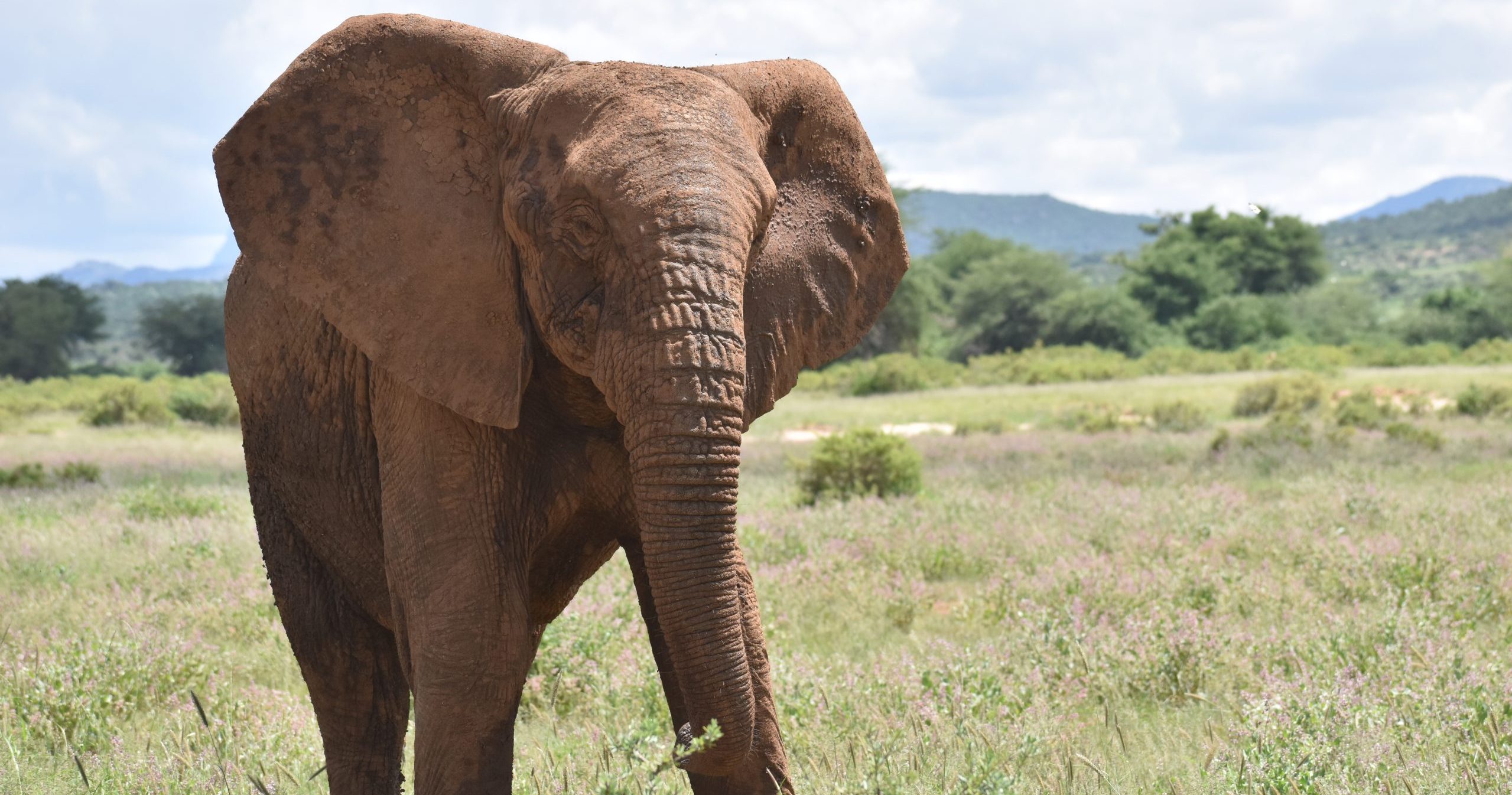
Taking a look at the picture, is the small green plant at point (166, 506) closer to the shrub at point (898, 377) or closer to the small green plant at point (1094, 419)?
the small green plant at point (1094, 419)

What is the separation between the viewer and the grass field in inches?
200

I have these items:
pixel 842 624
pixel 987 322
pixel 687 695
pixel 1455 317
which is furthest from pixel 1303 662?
pixel 987 322

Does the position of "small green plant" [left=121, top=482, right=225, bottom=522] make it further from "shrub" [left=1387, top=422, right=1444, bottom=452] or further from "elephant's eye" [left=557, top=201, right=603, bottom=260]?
"shrub" [left=1387, top=422, right=1444, bottom=452]

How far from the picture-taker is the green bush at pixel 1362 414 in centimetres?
2234

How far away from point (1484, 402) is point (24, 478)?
71.7 ft

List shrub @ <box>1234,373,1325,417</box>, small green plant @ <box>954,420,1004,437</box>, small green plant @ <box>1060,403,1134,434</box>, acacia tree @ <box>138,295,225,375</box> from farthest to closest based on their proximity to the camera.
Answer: acacia tree @ <box>138,295,225,375</box> → shrub @ <box>1234,373,1325,417</box> → small green plant @ <box>954,420,1004,437</box> → small green plant @ <box>1060,403,1134,434</box>

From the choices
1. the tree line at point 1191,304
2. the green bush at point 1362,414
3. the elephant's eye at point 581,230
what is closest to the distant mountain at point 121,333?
the tree line at point 1191,304

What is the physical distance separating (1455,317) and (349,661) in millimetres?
62467

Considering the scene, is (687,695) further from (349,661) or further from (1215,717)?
(1215,717)

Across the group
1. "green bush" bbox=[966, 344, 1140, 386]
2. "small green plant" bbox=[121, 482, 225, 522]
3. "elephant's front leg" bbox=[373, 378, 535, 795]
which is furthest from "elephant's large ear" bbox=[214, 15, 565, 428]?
"green bush" bbox=[966, 344, 1140, 386]

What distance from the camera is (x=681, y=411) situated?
11.3 feet

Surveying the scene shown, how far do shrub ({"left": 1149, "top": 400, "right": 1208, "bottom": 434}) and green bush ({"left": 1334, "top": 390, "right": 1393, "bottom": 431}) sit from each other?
2208 mm

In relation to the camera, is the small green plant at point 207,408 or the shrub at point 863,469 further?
the small green plant at point 207,408

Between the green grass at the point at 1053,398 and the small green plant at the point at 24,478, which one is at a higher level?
the small green plant at the point at 24,478
